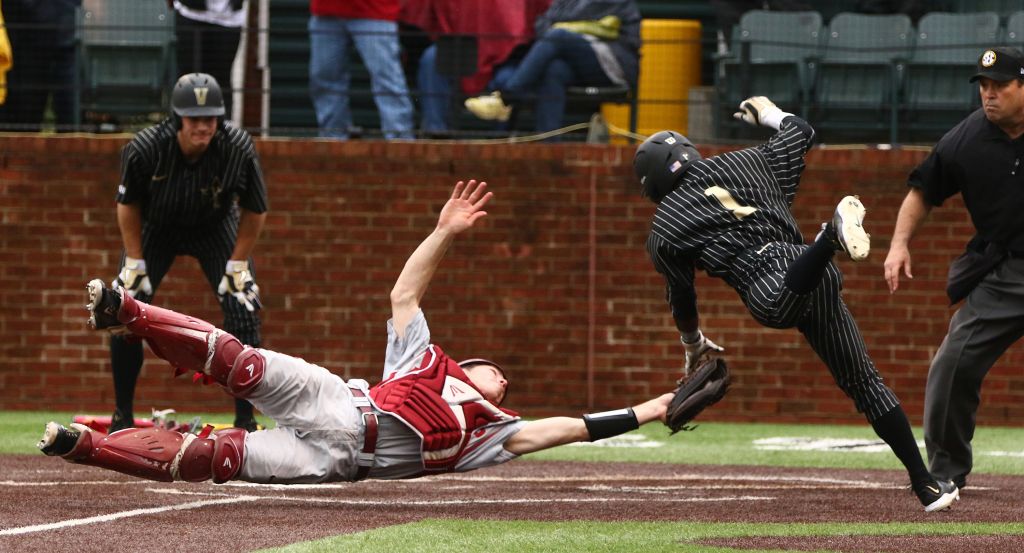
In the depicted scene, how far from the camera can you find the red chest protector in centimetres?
656

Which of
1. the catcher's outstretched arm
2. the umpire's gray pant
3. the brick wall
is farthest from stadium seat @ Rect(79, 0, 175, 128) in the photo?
the umpire's gray pant

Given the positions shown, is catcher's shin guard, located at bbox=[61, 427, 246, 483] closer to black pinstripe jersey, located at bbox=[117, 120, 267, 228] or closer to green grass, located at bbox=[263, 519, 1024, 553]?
green grass, located at bbox=[263, 519, 1024, 553]

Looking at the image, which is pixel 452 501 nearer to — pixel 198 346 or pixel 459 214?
pixel 459 214

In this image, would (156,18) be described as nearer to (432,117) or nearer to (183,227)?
(432,117)

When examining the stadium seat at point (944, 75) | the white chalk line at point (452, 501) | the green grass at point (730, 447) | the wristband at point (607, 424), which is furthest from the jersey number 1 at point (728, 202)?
the stadium seat at point (944, 75)

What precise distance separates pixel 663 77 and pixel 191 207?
17.8 feet

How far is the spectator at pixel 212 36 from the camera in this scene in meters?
12.6

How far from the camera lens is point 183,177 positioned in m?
9.17

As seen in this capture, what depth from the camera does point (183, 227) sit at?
31.1 ft

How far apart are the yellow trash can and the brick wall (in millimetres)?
628

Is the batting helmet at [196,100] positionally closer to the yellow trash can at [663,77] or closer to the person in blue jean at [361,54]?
the person in blue jean at [361,54]

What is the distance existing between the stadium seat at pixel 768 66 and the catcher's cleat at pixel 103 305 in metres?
7.32

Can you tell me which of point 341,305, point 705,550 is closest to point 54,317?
point 341,305

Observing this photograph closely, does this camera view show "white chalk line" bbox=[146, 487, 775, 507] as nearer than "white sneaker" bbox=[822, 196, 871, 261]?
No
